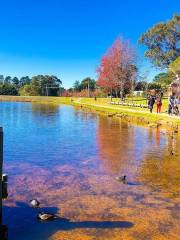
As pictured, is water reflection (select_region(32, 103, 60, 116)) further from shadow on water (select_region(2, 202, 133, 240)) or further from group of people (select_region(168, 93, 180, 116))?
shadow on water (select_region(2, 202, 133, 240))

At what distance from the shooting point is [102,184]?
42.8 feet

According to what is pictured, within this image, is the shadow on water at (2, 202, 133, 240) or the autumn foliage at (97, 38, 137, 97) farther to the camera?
the autumn foliage at (97, 38, 137, 97)

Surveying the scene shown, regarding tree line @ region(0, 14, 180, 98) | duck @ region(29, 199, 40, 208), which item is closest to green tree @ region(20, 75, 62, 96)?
tree line @ region(0, 14, 180, 98)

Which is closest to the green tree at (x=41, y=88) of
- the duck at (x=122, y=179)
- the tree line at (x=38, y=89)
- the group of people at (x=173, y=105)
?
the tree line at (x=38, y=89)

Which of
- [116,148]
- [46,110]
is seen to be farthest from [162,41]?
[116,148]

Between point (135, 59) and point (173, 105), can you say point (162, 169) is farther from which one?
point (135, 59)

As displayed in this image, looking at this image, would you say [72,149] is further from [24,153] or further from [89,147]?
[24,153]

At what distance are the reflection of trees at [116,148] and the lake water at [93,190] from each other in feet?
0.14

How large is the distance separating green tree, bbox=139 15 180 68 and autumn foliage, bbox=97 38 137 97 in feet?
36.8

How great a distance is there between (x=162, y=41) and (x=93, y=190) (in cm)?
6821

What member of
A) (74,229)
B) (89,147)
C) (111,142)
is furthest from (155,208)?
(111,142)

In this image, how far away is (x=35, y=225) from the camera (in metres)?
9.25

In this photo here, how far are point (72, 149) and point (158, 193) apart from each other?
351 inches

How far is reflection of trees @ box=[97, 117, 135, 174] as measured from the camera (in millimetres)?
16375
